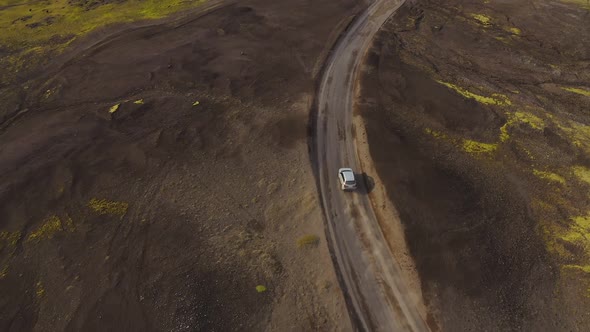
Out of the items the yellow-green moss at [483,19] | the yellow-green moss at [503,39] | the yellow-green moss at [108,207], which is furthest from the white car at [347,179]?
the yellow-green moss at [483,19]

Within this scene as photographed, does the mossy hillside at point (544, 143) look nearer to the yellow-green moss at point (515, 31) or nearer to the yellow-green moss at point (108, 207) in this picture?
the yellow-green moss at point (515, 31)

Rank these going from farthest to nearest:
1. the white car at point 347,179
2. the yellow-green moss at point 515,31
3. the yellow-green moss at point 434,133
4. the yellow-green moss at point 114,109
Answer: the yellow-green moss at point 515,31 < the yellow-green moss at point 114,109 < the yellow-green moss at point 434,133 < the white car at point 347,179

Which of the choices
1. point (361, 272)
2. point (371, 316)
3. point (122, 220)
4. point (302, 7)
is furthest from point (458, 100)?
point (122, 220)

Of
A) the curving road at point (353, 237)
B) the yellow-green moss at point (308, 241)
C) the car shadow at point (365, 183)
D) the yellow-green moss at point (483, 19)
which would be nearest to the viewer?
the curving road at point (353, 237)

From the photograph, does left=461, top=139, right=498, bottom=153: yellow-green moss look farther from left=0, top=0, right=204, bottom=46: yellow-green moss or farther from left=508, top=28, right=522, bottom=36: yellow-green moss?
left=0, top=0, right=204, bottom=46: yellow-green moss

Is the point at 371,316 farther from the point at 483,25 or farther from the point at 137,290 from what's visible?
the point at 483,25

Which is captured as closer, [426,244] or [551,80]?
[426,244]
